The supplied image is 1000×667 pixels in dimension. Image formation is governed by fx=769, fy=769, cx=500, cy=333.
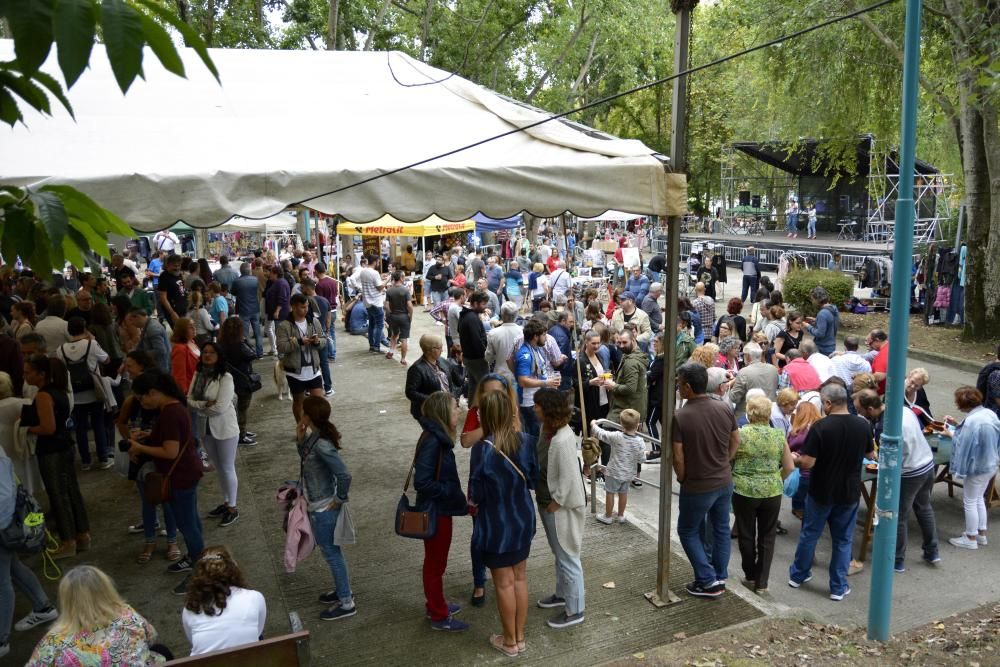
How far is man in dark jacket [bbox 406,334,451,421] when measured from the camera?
281 inches

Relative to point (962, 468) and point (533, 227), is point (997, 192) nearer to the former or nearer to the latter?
point (962, 468)

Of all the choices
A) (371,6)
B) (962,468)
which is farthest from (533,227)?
(962,468)

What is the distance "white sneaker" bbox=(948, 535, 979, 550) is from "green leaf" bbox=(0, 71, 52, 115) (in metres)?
7.57

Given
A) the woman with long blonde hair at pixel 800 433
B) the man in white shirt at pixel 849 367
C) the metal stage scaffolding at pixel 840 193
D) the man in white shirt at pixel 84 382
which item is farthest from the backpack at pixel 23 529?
the metal stage scaffolding at pixel 840 193

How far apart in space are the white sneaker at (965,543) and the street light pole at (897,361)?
7.39 feet

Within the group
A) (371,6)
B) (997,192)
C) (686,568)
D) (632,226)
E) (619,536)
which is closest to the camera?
(686,568)

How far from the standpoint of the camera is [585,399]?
8.77 m

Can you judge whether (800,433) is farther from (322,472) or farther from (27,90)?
(27,90)

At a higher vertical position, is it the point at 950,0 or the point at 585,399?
the point at 950,0

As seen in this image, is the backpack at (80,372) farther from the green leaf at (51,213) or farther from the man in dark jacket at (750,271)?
the man in dark jacket at (750,271)

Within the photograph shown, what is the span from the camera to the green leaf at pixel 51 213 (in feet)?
7.59

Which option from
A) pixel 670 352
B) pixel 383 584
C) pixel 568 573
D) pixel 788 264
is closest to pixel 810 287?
pixel 788 264

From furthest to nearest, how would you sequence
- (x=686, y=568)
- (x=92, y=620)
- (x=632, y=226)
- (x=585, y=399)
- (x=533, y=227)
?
1. (x=632, y=226)
2. (x=533, y=227)
3. (x=585, y=399)
4. (x=686, y=568)
5. (x=92, y=620)

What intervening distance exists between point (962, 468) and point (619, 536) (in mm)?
3144
